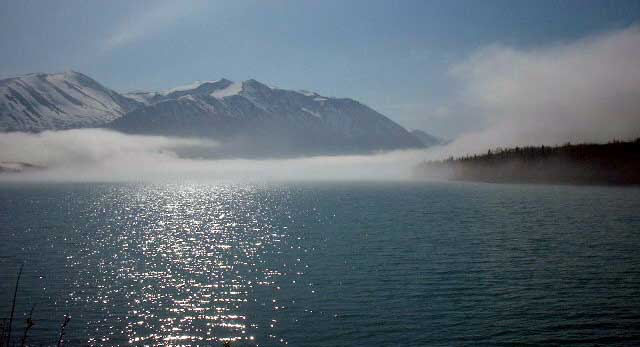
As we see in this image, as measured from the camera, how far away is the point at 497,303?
4244cm

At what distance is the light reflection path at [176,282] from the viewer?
3731cm

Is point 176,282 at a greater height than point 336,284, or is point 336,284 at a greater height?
point 176,282

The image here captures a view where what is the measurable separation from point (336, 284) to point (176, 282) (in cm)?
1806

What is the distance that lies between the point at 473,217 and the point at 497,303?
7113cm

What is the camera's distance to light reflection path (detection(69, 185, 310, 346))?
1469 inches

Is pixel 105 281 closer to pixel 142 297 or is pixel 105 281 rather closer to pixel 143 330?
pixel 142 297

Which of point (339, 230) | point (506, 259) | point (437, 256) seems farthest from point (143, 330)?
point (339, 230)

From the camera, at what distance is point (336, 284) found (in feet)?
167

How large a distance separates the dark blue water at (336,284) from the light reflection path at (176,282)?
0.60 feet

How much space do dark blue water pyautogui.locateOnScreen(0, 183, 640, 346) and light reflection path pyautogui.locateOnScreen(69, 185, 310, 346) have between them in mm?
182

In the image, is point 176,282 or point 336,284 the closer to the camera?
point 336,284

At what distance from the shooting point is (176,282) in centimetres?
5219

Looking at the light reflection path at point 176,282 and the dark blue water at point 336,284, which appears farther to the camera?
the light reflection path at point 176,282

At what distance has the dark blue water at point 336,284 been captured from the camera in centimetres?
3656
